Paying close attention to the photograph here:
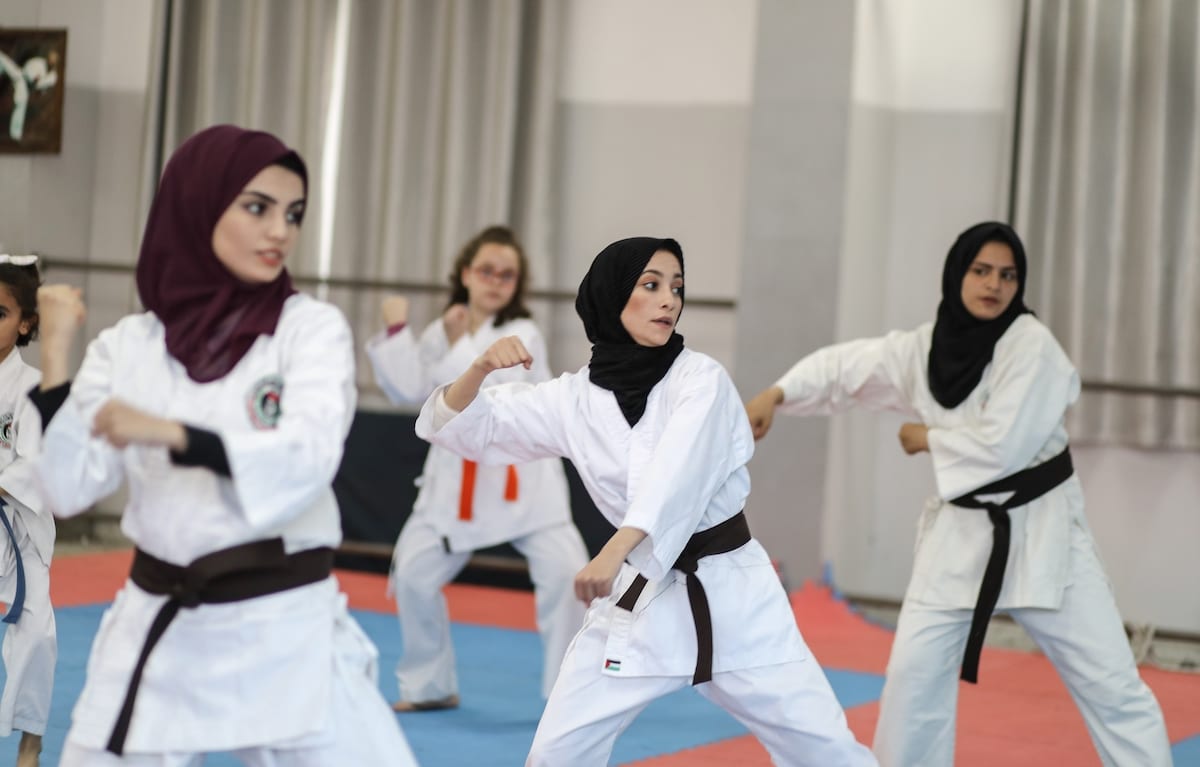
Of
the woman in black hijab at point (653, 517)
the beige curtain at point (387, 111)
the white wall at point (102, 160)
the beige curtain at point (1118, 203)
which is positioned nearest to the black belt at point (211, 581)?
the woman in black hijab at point (653, 517)

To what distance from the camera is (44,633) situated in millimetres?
3215

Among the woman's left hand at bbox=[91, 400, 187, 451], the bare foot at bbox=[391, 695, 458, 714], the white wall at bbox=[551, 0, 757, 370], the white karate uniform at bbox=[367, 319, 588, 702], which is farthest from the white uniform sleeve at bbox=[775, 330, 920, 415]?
the white wall at bbox=[551, 0, 757, 370]

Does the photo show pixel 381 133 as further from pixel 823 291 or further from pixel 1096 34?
pixel 1096 34

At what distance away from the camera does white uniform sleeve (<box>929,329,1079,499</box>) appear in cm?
341

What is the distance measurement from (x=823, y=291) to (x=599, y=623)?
13.4ft

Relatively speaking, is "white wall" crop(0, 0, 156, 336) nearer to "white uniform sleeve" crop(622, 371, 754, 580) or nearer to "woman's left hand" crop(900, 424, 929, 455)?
"woman's left hand" crop(900, 424, 929, 455)

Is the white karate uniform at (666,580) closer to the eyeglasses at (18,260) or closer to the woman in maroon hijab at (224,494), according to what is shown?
the woman in maroon hijab at (224,494)

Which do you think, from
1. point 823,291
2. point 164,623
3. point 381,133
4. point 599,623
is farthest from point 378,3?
point 164,623

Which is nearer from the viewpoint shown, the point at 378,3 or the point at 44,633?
the point at 44,633

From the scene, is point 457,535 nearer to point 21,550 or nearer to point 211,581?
point 21,550

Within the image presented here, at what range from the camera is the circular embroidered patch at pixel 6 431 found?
10.4 feet

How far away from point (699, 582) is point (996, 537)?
3.36 feet

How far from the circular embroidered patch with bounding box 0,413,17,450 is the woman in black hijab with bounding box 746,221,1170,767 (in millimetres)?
1659

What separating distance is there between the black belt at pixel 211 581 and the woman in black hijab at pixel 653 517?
60cm
